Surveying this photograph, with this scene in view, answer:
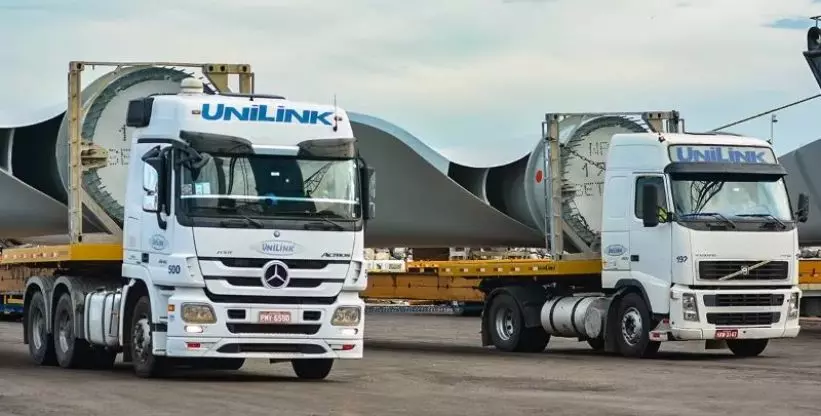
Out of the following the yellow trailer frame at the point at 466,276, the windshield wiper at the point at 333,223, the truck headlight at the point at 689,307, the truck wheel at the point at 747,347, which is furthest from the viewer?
the yellow trailer frame at the point at 466,276

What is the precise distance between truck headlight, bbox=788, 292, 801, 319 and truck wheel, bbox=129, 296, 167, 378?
10.0 meters

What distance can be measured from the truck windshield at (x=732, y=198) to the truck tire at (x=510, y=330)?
13.7 feet

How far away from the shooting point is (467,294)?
91.9ft

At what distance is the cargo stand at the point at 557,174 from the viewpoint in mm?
25406

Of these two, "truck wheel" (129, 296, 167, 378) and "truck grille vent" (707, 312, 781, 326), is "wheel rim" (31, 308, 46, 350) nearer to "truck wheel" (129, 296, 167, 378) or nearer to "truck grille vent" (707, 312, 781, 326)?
"truck wheel" (129, 296, 167, 378)

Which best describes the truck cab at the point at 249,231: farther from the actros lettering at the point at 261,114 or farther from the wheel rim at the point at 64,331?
the wheel rim at the point at 64,331

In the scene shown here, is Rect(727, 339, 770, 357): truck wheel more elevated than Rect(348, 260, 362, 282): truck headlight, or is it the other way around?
Rect(348, 260, 362, 282): truck headlight

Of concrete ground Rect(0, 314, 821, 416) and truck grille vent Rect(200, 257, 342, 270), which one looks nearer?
concrete ground Rect(0, 314, 821, 416)

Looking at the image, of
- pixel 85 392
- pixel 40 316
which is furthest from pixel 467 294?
pixel 85 392

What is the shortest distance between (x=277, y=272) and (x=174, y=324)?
1.24 metres

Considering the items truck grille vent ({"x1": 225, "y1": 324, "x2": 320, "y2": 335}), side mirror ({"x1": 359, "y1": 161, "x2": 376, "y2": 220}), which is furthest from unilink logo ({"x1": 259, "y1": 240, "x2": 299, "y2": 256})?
side mirror ({"x1": 359, "y1": 161, "x2": 376, "y2": 220})

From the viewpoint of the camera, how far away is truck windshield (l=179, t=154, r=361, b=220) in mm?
16828

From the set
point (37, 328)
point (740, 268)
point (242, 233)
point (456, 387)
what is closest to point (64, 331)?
point (37, 328)

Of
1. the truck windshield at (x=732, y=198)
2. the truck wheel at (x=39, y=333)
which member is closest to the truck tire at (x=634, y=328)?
the truck windshield at (x=732, y=198)
